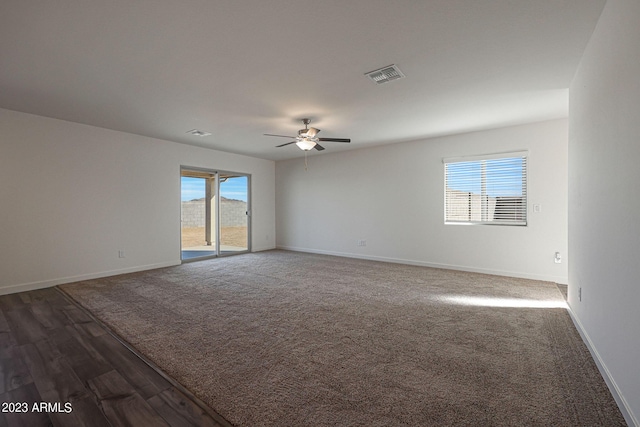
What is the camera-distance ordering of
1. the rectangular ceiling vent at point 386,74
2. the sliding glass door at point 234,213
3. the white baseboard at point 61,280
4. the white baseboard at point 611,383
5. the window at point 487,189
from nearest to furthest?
1. the white baseboard at point 611,383
2. the rectangular ceiling vent at point 386,74
3. the white baseboard at point 61,280
4. the window at point 487,189
5. the sliding glass door at point 234,213

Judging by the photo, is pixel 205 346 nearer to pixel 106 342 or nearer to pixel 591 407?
pixel 106 342

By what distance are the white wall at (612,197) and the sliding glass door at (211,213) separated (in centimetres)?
639

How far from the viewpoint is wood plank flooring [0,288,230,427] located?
1586 mm

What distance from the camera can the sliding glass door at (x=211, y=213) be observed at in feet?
20.7

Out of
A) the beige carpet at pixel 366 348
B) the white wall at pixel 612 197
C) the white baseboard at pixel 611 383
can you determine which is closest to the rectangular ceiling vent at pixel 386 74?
the white wall at pixel 612 197

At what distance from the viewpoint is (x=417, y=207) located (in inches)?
226

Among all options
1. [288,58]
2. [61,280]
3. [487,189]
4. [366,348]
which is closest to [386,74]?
[288,58]

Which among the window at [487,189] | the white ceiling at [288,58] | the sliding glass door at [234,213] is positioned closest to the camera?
the white ceiling at [288,58]

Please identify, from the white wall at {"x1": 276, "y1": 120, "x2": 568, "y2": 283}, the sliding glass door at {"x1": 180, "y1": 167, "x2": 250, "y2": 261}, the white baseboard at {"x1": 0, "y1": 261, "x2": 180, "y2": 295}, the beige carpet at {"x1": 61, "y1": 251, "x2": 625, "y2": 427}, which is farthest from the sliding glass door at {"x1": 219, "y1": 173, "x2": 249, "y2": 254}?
the beige carpet at {"x1": 61, "y1": 251, "x2": 625, "y2": 427}

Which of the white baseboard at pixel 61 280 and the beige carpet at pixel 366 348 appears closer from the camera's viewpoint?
the beige carpet at pixel 366 348

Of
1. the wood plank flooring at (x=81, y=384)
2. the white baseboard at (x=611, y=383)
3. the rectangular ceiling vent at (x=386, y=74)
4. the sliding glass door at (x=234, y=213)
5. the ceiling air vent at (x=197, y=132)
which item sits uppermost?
the ceiling air vent at (x=197, y=132)

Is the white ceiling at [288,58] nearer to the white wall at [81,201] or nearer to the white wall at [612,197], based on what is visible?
the white wall at [612,197]

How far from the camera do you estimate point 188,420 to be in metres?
1.56

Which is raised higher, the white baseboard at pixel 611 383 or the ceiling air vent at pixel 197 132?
the ceiling air vent at pixel 197 132
